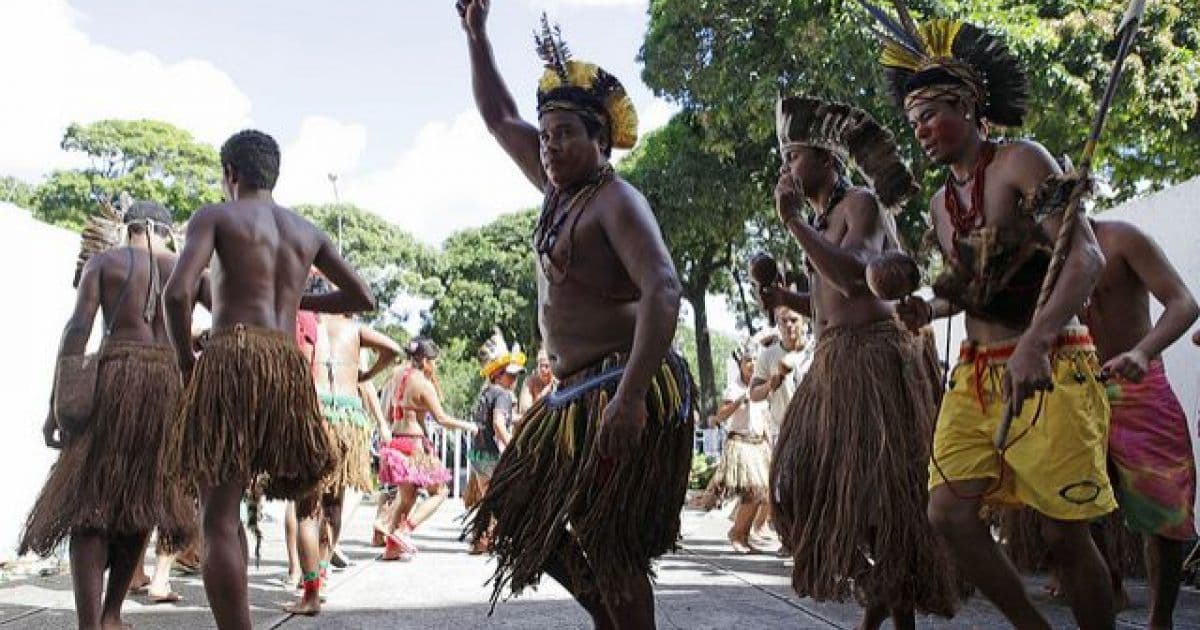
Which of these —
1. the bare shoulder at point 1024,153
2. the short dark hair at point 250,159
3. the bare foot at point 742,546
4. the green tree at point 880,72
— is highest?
the green tree at point 880,72

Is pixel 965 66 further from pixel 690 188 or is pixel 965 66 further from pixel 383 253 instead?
pixel 383 253

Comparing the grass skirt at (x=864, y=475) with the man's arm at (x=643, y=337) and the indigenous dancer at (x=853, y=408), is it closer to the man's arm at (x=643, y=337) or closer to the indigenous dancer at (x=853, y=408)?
the indigenous dancer at (x=853, y=408)

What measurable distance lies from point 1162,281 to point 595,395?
8.31 feet

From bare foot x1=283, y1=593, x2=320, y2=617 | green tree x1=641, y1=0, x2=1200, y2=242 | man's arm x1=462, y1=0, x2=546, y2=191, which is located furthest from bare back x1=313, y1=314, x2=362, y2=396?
green tree x1=641, y1=0, x2=1200, y2=242

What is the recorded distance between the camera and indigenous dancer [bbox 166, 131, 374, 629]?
3.79m

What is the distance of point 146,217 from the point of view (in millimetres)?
5023

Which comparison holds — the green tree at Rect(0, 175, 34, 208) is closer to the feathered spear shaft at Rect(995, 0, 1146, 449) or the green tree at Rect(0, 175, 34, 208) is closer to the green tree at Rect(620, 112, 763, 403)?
the green tree at Rect(620, 112, 763, 403)

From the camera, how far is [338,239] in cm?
4409

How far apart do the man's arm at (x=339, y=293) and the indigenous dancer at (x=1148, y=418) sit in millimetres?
2771

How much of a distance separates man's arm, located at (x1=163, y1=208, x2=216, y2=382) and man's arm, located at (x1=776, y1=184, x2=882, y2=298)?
192 cm

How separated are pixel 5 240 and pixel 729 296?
25949 mm

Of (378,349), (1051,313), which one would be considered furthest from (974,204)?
(378,349)

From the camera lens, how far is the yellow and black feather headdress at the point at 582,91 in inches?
127

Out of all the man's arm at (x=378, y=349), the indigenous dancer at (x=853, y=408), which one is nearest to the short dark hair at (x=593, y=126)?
the indigenous dancer at (x=853, y=408)
